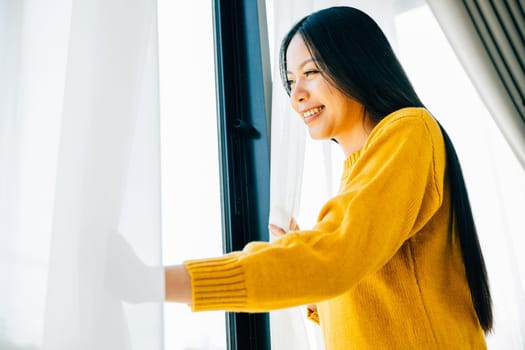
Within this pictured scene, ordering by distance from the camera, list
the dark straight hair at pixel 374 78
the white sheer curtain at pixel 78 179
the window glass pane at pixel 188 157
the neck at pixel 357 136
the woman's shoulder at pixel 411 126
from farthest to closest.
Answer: the window glass pane at pixel 188 157 < the neck at pixel 357 136 < the dark straight hair at pixel 374 78 < the woman's shoulder at pixel 411 126 < the white sheer curtain at pixel 78 179

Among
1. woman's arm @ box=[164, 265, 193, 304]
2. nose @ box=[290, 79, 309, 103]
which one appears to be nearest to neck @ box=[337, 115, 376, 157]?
nose @ box=[290, 79, 309, 103]

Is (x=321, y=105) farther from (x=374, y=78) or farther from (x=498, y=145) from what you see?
(x=498, y=145)

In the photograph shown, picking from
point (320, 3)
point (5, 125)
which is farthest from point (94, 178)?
point (320, 3)

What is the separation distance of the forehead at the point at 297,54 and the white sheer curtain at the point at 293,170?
159 mm

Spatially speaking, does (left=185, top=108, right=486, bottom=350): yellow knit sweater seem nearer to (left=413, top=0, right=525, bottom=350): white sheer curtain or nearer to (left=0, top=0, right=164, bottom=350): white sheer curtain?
(left=0, top=0, right=164, bottom=350): white sheer curtain

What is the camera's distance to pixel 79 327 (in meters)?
0.54

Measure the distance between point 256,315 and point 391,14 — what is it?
1.21m

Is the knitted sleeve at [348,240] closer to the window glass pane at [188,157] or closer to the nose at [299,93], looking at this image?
the nose at [299,93]

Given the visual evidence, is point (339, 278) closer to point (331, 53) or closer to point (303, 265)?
point (303, 265)

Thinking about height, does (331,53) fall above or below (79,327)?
above

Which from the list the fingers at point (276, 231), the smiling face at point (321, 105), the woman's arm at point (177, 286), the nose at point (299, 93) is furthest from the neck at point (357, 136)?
the woman's arm at point (177, 286)

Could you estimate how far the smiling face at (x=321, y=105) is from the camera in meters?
1.01

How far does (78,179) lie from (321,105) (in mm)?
614

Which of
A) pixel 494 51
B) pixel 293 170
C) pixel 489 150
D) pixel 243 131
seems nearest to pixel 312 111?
pixel 293 170
